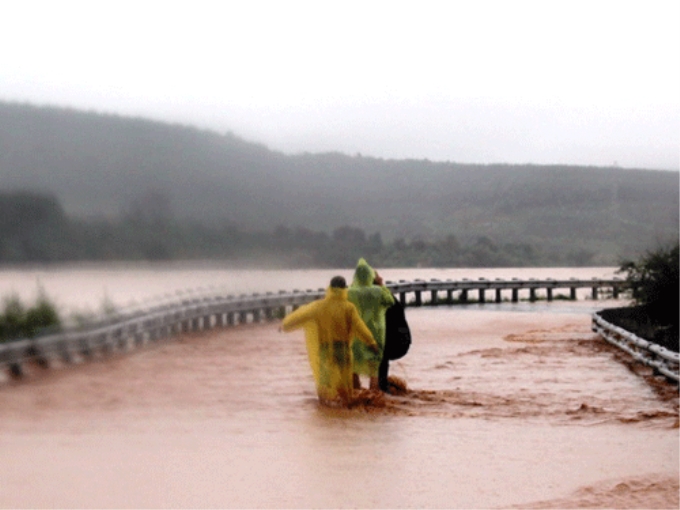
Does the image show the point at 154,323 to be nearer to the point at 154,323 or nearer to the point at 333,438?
the point at 154,323

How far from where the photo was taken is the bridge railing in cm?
2133

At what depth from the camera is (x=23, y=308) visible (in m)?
27.0

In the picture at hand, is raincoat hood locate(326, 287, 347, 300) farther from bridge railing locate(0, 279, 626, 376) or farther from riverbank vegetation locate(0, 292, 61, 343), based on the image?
riverbank vegetation locate(0, 292, 61, 343)

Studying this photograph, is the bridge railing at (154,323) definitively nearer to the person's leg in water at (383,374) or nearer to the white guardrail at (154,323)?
the white guardrail at (154,323)

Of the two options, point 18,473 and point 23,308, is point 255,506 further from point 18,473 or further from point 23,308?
point 23,308

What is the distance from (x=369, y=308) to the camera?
17.2 m

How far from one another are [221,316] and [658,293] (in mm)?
15829

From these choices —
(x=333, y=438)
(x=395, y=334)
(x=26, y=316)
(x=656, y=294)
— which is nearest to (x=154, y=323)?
(x=26, y=316)

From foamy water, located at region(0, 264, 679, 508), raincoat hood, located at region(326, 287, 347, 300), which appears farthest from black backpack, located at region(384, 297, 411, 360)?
raincoat hood, located at region(326, 287, 347, 300)

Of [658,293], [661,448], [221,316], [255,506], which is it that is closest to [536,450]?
[661,448]

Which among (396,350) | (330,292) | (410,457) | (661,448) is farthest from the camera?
(396,350)

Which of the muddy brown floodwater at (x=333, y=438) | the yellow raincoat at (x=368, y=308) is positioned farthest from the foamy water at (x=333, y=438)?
the yellow raincoat at (x=368, y=308)

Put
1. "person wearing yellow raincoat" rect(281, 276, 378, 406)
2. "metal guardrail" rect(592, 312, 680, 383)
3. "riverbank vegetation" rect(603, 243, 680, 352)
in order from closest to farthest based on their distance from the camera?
1. "person wearing yellow raincoat" rect(281, 276, 378, 406)
2. "metal guardrail" rect(592, 312, 680, 383)
3. "riverbank vegetation" rect(603, 243, 680, 352)

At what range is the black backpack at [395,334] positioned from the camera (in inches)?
687
